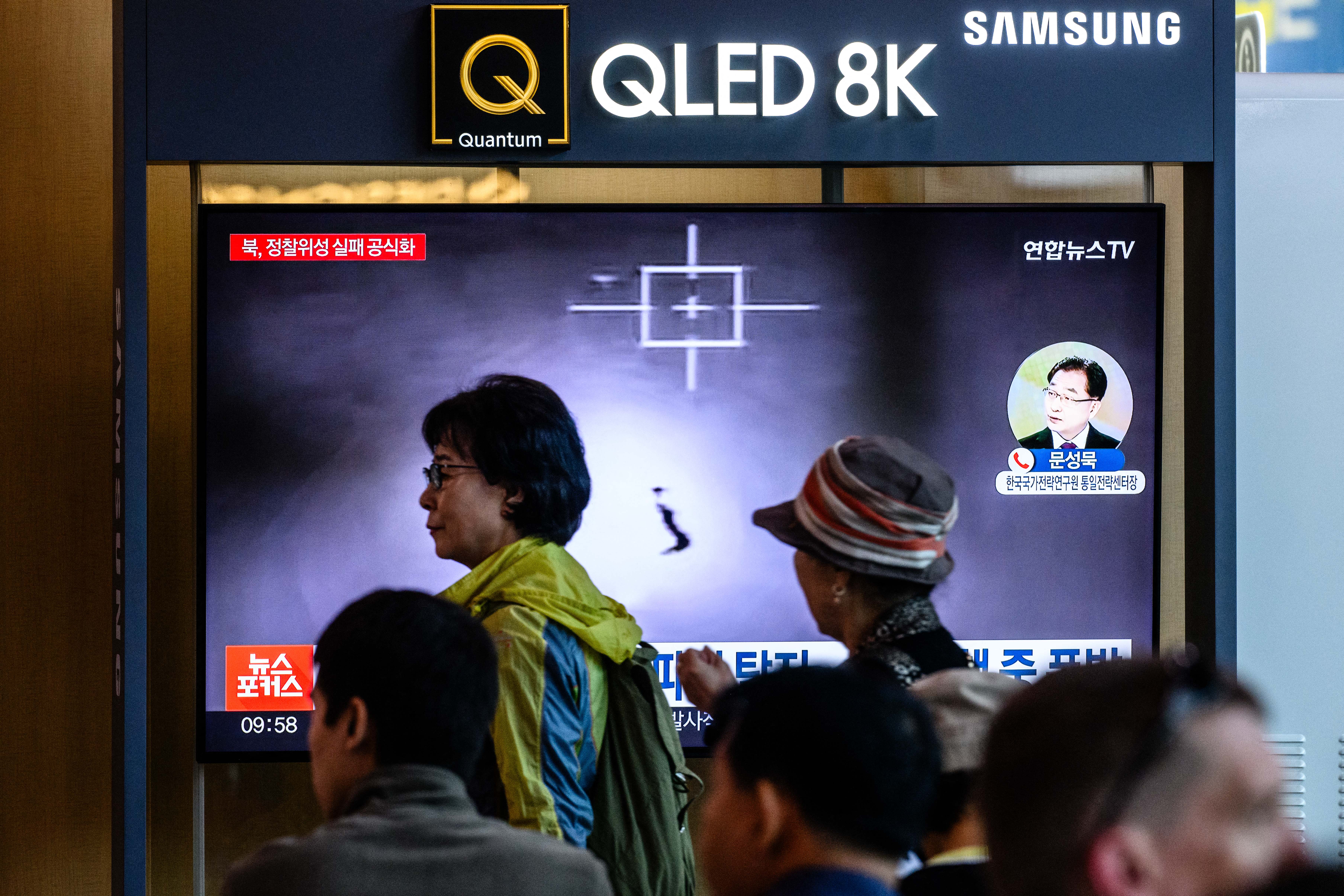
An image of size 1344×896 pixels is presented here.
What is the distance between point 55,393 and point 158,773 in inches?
46.1

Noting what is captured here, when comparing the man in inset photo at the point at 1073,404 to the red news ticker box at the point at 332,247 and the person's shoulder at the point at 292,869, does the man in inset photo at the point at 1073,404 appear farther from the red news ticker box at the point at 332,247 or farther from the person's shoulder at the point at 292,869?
the person's shoulder at the point at 292,869

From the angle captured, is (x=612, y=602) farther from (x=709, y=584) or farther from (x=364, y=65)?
(x=364, y=65)

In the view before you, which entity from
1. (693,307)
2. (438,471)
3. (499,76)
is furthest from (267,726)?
(499,76)

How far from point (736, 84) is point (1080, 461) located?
139 centimetres

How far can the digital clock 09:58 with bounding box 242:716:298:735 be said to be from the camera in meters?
3.53

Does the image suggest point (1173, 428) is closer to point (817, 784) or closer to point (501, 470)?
point (501, 470)

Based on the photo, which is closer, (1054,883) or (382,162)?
(1054,883)

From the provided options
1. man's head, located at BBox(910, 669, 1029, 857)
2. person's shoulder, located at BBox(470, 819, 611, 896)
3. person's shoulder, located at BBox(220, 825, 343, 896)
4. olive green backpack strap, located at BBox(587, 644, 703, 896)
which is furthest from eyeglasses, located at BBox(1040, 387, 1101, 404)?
person's shoulder, located at BBox(220, 825, 343, 896)

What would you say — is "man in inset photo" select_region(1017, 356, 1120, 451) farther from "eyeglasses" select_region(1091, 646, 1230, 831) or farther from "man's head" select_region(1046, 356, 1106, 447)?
"eyeglasses" select_region(1091, 646, 1230, 831)

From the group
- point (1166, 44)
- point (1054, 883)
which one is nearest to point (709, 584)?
point (1166, 44)

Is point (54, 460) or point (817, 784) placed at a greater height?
point (54, 460)

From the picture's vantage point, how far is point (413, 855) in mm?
1581

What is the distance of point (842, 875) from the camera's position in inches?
50.1

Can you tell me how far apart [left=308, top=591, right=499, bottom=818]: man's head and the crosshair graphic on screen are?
6.29ft
